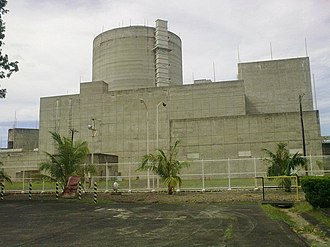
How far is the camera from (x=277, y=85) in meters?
63.0

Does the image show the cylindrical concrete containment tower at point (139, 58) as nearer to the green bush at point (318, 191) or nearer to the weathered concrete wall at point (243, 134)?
the weathered concrete wall at point (243, 134)

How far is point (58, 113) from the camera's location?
6519 cm

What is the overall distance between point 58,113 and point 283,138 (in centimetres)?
3777

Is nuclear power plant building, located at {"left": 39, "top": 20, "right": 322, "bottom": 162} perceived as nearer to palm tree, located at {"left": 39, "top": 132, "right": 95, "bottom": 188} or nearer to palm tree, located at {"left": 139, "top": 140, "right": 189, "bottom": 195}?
palm tree, located at {"left": 139, "top": 140, "right": 189, "bottom": 195}

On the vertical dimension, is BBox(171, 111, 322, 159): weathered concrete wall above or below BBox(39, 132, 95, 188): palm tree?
→ above

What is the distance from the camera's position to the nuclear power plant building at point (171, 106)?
5278 centimetres

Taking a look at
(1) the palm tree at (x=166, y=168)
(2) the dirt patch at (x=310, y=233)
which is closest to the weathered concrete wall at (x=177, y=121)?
(1) the palm tree at (x=166, y=168)

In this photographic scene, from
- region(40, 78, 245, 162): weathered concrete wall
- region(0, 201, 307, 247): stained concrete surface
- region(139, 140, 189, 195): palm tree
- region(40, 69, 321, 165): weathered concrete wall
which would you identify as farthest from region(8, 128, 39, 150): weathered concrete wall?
region(0, 201, 307, 247): stained concrete surface

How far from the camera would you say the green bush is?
13742mm

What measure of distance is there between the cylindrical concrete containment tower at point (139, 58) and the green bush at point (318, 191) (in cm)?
5123

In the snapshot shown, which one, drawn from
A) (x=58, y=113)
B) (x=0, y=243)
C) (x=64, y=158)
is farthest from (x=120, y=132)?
(x=0, y=243)

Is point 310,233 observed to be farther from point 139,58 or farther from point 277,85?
point 139,58

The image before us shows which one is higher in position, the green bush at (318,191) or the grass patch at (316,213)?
the green bush at (318,191)

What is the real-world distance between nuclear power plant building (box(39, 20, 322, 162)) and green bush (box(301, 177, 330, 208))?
38.0m
